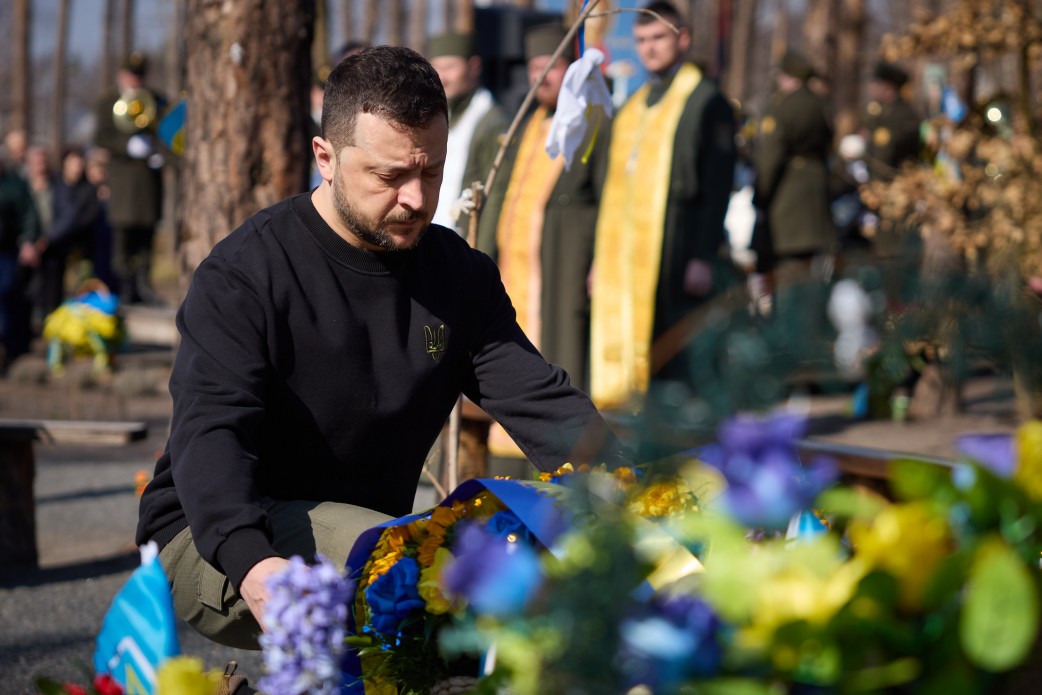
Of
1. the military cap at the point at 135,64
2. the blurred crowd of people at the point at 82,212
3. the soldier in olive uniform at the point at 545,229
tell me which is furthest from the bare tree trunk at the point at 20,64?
the soldier in olive uniform at the point at 545,229

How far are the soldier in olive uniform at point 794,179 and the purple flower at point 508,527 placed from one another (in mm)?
7944

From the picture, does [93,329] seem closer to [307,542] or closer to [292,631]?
[307,542]

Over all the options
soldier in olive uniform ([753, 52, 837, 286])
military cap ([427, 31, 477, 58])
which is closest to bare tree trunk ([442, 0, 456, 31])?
soldier in olive uniform ([753, 52, 837, 286])

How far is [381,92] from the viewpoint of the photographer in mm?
2520

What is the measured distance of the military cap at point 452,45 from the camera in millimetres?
6996

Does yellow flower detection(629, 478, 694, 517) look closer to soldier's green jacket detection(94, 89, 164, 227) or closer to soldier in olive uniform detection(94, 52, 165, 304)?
soldier in olive uniform detection(94, 52, 165, 304)

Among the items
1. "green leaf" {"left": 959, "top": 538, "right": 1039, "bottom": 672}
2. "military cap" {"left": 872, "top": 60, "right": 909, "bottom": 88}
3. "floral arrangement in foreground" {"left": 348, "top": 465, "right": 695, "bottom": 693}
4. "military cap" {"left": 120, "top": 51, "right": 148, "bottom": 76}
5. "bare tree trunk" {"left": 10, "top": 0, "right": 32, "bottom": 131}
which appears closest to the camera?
"green leaf" {"left": 959, "top": 538, "right": 1039, "bottom": 672}

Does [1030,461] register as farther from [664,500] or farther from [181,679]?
[181,679]

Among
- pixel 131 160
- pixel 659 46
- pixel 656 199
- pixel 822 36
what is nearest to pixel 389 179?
pixel 659 46

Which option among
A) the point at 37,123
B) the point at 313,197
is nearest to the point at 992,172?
the point at 313,197

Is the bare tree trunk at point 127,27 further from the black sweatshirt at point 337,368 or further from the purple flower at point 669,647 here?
the purple flower at point 669,647

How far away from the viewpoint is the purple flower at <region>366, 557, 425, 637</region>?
1.91m

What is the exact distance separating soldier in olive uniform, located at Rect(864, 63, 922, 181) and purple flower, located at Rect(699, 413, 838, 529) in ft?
34.2

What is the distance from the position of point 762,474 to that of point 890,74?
454 inches
